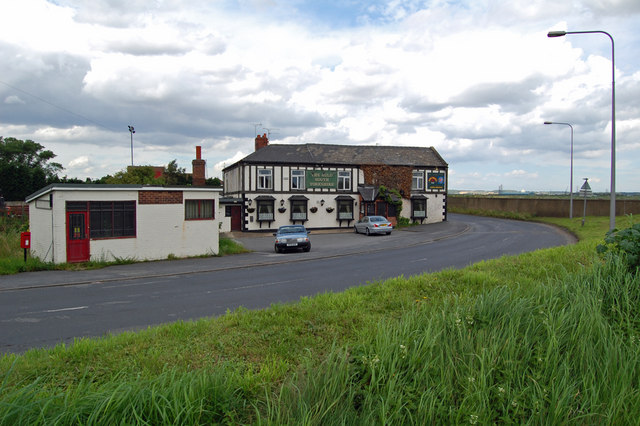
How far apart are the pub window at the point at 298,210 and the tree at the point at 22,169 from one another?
3479 centimetres

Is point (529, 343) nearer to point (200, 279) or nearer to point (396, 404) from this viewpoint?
point (396, 404)

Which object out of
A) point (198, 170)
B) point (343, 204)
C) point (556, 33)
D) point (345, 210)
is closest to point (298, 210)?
point (343, 204)

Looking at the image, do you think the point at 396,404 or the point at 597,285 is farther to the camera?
the point at 597,285

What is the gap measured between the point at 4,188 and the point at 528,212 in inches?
2374

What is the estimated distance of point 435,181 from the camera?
143ft

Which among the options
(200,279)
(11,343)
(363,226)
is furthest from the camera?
(363,226)

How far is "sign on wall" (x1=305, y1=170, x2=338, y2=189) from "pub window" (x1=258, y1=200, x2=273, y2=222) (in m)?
4.00

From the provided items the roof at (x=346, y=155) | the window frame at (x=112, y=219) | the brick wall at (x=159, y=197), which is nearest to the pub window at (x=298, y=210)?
the roof at (x=346, y=155)

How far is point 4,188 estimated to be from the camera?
51375 mm

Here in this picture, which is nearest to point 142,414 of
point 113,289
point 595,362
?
point 595,362

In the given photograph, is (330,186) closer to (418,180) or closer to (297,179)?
(297,179)

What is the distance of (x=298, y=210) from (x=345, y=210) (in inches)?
176

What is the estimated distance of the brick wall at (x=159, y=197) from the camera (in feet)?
67.6

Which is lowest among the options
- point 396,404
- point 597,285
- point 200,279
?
point 200,279
